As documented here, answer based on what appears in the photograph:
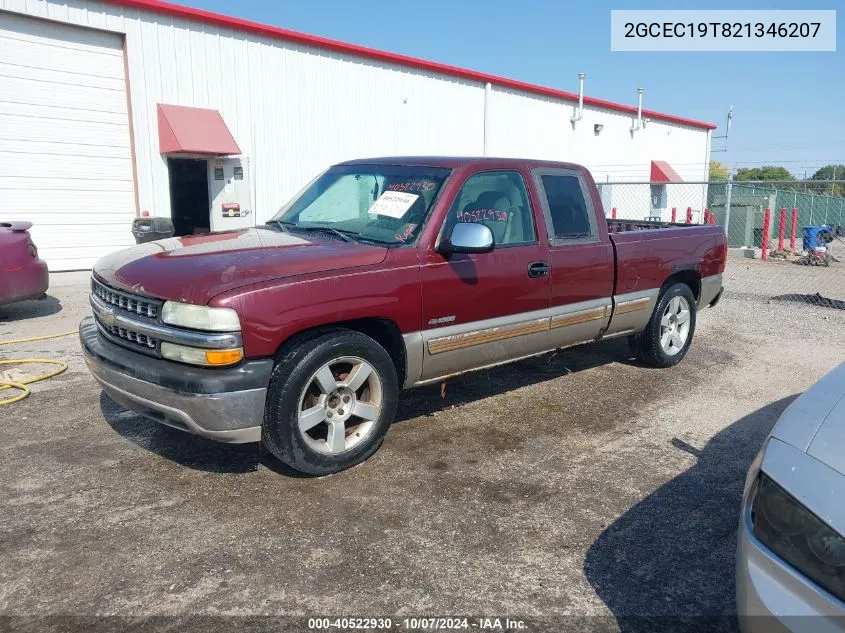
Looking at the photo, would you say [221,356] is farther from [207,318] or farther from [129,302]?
[129,302]

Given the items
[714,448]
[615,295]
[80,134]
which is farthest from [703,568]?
[80,134]

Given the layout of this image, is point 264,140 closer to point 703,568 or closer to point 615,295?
point 615,295

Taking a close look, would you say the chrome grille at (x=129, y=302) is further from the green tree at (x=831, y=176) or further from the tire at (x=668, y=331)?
the green tree at (x=831, y=176)

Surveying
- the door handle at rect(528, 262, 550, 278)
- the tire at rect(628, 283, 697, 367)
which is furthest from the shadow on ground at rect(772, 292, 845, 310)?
the door handle at rect(528, 262, 550, 278)

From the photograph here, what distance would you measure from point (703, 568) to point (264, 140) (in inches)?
567

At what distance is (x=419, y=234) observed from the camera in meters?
4.36

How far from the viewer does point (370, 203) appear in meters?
4.71

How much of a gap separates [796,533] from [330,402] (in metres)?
2.53

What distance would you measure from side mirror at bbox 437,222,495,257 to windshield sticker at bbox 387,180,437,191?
0.48 metres

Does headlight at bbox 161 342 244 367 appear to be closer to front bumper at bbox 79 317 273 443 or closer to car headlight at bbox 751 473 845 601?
front bumper at bbox 79 317 273 443

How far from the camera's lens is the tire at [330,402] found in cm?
370

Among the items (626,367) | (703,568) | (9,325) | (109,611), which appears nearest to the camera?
(109,611)

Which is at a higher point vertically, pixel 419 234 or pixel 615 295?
pixel 419 234

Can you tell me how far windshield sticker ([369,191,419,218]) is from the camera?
4.52 meters
